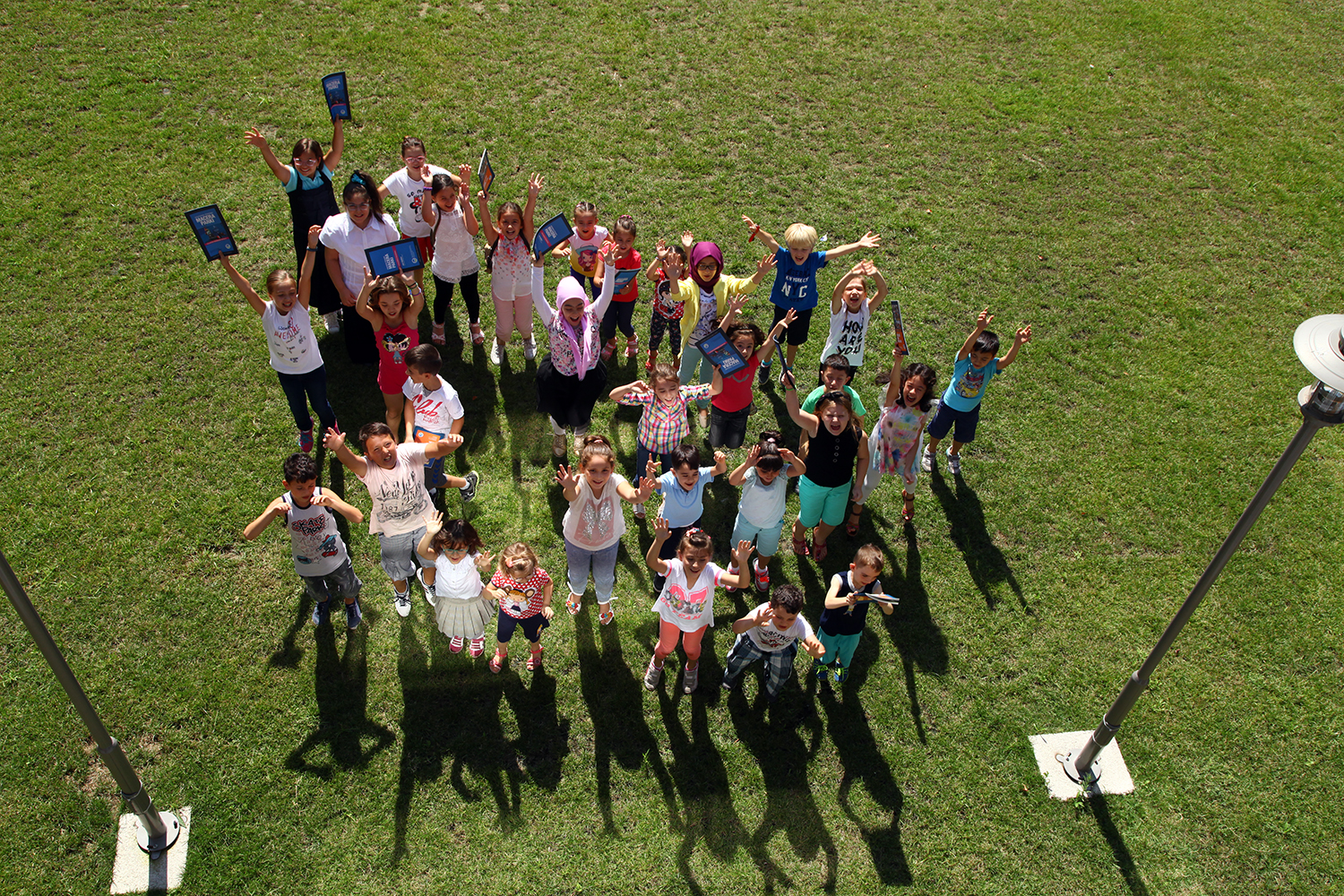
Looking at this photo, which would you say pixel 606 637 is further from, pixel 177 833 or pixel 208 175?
pixel 208 175

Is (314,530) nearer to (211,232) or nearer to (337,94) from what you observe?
(211,232)

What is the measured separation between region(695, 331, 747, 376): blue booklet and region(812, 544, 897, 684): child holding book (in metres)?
2.24

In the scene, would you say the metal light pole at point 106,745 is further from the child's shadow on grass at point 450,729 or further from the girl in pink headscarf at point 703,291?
the girl in pink headscarf at point 703,291

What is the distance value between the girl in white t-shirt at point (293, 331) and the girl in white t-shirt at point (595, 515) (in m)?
3.20

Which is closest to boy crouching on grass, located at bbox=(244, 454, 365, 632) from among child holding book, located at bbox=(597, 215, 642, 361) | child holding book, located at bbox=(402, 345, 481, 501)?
A: child holding book, located at bbox=(402, 345, 481, 501)

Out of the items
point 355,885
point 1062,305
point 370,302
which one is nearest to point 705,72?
point 1062,305

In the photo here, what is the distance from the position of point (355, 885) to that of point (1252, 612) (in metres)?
9.01

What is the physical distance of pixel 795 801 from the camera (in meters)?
7.46

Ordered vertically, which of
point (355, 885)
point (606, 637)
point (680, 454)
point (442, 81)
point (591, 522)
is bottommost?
point (355, 885)

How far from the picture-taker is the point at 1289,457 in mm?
5633

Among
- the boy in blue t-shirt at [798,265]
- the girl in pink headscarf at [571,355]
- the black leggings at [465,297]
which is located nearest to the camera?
the girl in pink headscarf at [571,355]

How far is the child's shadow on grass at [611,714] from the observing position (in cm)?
746

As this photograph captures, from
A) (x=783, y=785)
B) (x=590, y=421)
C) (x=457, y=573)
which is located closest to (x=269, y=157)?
(x=590, y=421)

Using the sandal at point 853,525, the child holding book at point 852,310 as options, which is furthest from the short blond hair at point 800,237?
the sandal at point 853,525
